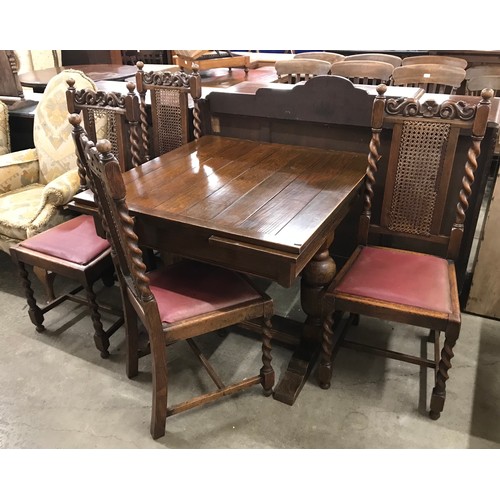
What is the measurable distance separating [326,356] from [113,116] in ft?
5.16

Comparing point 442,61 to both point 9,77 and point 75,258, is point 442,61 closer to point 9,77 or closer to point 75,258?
point 75,258

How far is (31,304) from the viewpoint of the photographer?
7.41ft

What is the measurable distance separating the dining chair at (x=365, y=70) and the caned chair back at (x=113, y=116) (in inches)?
59.6

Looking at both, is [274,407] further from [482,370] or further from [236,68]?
[236,68]

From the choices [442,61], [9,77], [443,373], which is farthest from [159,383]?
[442,61]

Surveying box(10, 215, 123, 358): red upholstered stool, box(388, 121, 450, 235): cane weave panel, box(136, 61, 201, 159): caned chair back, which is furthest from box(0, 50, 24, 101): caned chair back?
box(388, 121, 450, 235): cane weave panel

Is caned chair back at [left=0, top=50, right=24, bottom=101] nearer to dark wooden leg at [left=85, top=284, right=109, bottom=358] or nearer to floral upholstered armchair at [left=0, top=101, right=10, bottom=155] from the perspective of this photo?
floral upholstered armchair at [left=0, top=101, right=10, bottom=155]

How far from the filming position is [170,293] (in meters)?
1.67

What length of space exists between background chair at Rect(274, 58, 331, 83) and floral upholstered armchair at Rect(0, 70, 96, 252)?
1353 millimetres

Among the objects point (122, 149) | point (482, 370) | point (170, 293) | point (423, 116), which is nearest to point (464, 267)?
point (482, 370)

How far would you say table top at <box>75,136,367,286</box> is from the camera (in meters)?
1.43

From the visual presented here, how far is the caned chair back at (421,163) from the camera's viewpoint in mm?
1728

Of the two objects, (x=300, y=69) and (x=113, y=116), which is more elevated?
(x=300, y=69)

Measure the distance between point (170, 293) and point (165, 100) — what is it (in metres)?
1.19
